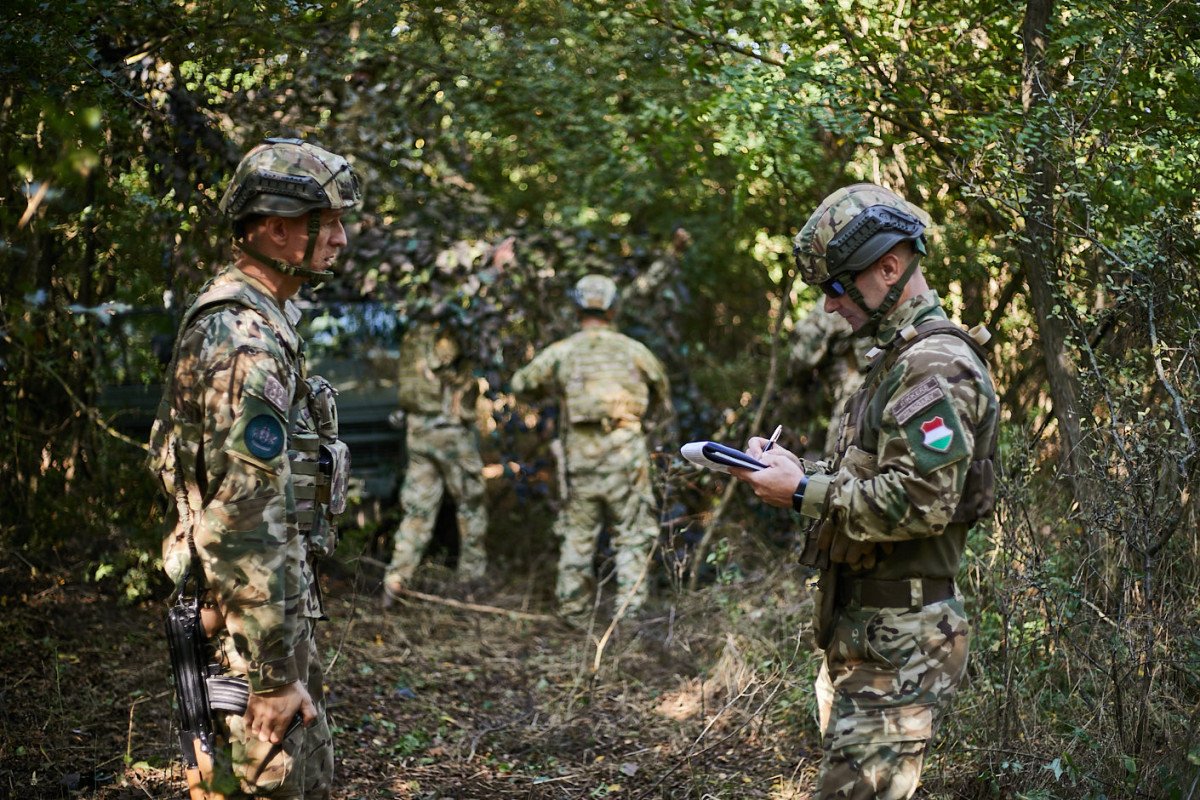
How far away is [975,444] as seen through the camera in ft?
8.75

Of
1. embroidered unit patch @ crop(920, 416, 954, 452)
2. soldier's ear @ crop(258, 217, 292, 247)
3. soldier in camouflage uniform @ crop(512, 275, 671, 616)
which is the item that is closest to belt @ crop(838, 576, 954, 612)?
embroidered unit patch @ crop(920, 416, 954, 452)

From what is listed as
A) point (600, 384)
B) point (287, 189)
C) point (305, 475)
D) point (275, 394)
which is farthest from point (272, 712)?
point (600, 384)

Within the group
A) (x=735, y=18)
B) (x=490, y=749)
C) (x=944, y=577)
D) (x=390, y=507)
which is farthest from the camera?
(x=390, y=507)

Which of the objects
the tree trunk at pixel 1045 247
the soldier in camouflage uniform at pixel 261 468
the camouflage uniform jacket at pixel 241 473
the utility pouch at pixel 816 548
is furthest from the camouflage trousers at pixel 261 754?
the tree trunk at pixel 1045 247

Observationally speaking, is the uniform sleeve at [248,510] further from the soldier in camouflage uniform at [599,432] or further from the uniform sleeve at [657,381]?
the uniform sleeve at [657,381]

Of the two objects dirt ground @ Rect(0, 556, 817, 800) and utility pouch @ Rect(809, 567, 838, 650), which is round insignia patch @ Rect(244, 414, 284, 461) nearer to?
utility pouch @ Rect(809, 567, 838, 650)

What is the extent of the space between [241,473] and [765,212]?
6052 millimetres

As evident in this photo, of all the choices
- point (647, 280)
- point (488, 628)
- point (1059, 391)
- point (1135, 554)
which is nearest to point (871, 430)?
point (1135, 554)

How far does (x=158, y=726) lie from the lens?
4.35 meters

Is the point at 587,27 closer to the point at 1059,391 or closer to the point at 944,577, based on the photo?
the point at 1059,391

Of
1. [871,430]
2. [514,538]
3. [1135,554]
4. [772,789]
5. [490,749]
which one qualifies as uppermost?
[871,430]

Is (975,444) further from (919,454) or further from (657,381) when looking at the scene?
(657,381)

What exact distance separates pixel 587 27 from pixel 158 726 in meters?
4.61

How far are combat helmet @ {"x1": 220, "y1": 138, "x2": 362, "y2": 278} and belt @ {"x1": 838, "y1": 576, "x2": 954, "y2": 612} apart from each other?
1.61 meters
